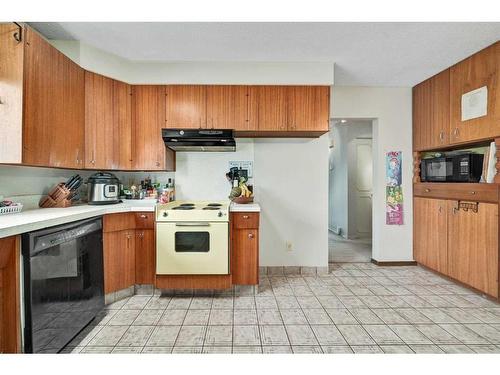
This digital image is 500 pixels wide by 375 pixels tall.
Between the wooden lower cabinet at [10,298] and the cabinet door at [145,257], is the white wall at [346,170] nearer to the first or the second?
the cabinet door at [145,257]

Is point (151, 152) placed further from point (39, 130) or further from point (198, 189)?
point (39, 130)

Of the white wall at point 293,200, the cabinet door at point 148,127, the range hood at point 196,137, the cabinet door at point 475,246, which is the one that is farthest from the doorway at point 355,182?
the cabinet door at point 148,127

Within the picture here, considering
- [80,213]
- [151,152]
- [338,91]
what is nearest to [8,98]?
[80,213]

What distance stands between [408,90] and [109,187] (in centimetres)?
398

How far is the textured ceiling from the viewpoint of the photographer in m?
2.10

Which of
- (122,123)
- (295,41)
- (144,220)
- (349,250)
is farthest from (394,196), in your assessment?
(122,123)

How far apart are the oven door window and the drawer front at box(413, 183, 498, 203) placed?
2710mm

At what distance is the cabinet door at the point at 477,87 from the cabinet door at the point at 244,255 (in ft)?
7.97

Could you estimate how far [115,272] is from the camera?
7.68ft

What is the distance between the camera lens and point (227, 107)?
2.73 metres

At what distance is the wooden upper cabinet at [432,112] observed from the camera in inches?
113

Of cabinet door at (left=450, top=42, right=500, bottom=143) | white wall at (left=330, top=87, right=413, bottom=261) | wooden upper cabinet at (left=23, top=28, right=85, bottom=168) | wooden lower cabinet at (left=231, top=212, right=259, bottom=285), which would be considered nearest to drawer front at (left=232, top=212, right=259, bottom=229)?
wooden lower cabinet at (left=231, top=212, right=259, bottom=285)

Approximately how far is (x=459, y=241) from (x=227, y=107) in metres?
2.93

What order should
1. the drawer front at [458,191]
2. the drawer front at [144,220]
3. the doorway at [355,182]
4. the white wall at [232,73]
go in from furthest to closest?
1. the doorway at [355,182]
2. the white wall at [232,73]
3. the drawer front at [144,220]
4. the drawer front at [458,191]
